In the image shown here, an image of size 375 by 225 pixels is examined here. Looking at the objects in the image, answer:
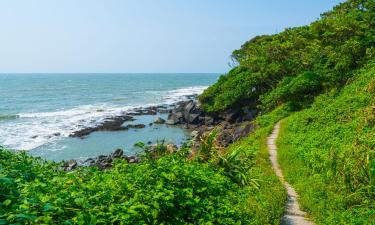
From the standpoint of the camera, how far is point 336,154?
39.5ft

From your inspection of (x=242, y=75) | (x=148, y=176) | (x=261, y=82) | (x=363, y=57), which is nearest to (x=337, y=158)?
(x=148, y=176)

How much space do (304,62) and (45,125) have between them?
1102 inches

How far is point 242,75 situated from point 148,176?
99.6 ft

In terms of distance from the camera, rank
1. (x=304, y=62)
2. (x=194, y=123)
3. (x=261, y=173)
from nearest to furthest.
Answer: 1. (x=261, y=173)
2. (x=304, y=62)
3. (x=194, y=123)

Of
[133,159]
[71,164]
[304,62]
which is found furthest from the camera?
[304,62]

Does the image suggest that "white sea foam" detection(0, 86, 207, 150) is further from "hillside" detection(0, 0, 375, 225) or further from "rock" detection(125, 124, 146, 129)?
"hillside" detection(0, 0, 375, 225)

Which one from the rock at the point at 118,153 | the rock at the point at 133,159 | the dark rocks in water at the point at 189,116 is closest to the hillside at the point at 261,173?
the rock at the point at 133,159

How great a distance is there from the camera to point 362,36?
81.9 ft

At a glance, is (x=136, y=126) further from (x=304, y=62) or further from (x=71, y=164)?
(x=304, y=62)

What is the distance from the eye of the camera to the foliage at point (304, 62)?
23.9 m

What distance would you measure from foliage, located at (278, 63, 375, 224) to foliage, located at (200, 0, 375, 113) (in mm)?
2001

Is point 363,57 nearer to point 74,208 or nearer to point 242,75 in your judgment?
point 242,75

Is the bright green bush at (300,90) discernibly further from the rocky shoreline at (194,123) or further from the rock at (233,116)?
the rock at (233,116)

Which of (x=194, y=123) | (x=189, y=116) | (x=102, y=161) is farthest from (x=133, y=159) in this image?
(x=189, y=116)
